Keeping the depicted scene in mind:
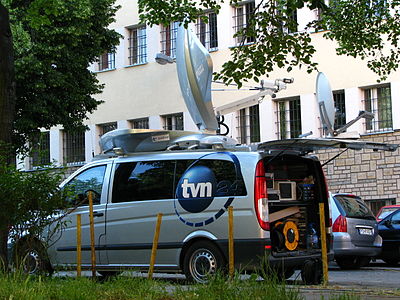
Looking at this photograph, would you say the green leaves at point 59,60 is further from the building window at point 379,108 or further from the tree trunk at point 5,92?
the tree trunk at point 5,92

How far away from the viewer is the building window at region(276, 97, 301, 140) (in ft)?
97.1

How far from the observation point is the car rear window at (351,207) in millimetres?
16391

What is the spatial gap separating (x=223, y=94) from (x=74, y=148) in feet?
27.4

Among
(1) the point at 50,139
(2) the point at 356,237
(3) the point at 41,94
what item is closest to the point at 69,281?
(2) the point at 356,237

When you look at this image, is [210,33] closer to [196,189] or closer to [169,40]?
[169,40]

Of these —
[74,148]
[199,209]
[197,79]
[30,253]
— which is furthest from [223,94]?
[30,253]

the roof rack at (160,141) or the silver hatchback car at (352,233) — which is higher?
the roof rack at (160,141)

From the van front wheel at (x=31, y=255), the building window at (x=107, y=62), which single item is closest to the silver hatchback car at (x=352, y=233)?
the van front wheel at (x=31, y=255)

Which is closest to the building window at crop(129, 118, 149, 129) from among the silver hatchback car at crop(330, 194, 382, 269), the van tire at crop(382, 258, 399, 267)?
the van tire at crop(382, 258, 399, 267)

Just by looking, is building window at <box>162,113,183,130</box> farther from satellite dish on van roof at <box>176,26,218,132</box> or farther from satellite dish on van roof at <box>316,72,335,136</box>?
satellite dish on van roof at <box>176,26,218,132</box>

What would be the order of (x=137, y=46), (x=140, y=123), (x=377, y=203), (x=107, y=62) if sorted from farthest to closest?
(x=107, y=62) < (x=137, y=46) < (x=140, y=123) < (x=377, y=203)

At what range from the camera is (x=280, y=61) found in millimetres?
16625

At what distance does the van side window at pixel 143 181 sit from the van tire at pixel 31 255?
5.51 ft

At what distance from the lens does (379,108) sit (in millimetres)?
27734
